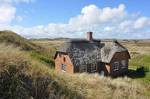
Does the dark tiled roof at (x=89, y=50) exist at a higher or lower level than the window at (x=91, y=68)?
higher

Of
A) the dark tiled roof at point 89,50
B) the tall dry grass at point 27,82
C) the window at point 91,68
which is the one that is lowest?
the window at point 91,68

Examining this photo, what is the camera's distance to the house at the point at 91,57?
123 ft

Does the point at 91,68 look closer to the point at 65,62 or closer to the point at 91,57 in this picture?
the point at 91,57

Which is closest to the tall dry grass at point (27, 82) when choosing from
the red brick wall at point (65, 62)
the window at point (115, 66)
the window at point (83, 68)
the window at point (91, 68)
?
the red brick wall at point (65, 62)

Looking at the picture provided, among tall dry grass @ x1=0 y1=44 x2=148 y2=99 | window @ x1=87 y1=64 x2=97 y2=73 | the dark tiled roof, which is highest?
tall dry grass @ x1=0 y1=44 x2=148 y2=99

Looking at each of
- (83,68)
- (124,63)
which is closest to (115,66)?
(124,63)

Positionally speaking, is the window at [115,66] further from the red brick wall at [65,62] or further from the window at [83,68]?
the red brick wall at [65,62]

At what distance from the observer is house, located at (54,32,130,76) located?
37438 mm

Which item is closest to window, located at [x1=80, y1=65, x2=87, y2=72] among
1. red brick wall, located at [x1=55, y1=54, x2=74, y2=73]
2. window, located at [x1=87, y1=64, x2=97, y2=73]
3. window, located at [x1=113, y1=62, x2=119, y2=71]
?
window, located at [x1=87, y1=64, x2=97, y2=73]

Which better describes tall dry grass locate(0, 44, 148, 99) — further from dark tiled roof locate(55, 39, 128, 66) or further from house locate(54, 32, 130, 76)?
dark tiled roof locate(55, 39, 128, 66)

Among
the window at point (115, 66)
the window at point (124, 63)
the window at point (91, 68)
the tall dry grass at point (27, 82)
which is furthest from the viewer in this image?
the window at point (124, 63)

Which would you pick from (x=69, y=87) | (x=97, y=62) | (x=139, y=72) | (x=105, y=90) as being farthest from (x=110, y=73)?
(x=69, y=87)

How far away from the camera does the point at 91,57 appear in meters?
39.5

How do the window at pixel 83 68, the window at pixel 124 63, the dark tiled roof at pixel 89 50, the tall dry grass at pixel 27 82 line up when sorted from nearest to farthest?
1. the tall dry grass at pixel 27 82
2. the window at pixel 83 68
3. the dark tiled roof at pixel 89 50
4. the window at pixel 124 63
